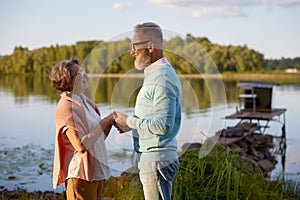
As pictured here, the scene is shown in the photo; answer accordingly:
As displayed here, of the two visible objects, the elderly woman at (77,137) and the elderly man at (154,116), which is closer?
the elderly man at (154,116)

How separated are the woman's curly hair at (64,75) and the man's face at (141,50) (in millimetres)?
468

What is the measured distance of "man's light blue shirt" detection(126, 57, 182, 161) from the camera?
2.20 meters

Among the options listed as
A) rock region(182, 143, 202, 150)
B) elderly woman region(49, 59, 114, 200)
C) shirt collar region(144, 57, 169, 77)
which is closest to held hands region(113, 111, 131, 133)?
elderly woman region(49, 59, 114, 200)

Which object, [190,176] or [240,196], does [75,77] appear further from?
[240,196]

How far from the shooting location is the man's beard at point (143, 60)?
230 centimetres

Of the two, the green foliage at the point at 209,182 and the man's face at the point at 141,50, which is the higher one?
the man's face at the point at 141,50

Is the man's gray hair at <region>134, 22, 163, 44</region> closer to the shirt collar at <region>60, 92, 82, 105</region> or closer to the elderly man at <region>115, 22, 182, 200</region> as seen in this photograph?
the elderly man at <region>115, 22, 182, 200</region>

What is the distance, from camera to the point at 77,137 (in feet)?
8.43

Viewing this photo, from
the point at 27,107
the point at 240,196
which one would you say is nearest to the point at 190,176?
the point at 240,196

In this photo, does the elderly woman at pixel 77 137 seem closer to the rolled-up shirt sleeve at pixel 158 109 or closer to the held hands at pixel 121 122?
the held hands at pixel 121 122

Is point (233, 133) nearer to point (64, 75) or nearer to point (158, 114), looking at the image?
point (64, 75)

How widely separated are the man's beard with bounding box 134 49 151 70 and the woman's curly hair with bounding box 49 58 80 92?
1.52ft

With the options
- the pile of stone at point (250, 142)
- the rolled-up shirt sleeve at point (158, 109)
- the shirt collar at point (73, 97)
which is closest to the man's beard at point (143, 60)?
the rolled-up shirt sleeve at point (158, 109)

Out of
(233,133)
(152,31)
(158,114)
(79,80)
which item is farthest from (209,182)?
(233,133)
